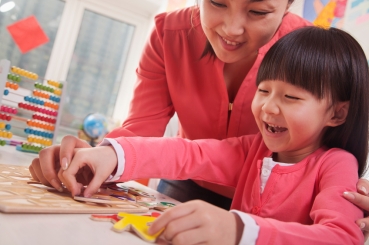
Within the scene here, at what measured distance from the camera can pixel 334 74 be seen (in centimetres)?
73

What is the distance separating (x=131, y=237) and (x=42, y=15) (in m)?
2.70

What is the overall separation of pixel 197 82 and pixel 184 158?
309 mm

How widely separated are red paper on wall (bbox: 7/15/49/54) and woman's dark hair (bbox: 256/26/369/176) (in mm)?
1959

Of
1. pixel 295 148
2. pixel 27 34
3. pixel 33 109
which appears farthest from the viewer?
pixel 27 34

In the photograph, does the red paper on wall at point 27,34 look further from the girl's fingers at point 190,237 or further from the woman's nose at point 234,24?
the girl's fingers at point 190,237

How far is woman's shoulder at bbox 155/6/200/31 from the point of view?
1064 millimetres

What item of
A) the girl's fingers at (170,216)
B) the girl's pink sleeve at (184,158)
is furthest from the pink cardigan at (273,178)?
the girl's fingers at (170,216)

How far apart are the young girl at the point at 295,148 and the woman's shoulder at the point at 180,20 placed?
329 millimetres

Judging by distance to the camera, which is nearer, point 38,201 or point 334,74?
point 38,201

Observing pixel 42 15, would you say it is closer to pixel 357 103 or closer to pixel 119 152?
pixel 119 152

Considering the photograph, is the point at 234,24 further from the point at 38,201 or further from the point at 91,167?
the point at 38,201

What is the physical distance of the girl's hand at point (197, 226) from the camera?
1.48 ft

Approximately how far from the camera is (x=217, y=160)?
2.84 feet

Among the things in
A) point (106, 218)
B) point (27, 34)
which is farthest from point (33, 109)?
point (106, 218)
